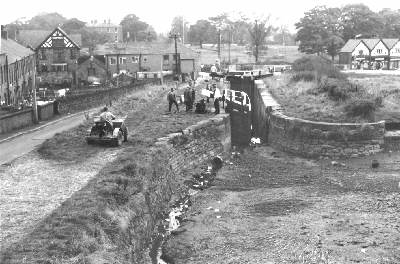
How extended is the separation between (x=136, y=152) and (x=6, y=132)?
8.70 m

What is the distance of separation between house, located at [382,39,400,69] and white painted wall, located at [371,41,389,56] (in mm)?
556

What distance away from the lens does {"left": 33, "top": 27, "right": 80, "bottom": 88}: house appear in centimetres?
6331

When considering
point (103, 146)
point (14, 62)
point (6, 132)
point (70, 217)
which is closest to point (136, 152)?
point (103, 146)

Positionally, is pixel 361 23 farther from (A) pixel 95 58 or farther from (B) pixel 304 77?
(B) pixel 304 77

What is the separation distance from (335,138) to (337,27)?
190 ft

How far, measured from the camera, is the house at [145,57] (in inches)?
2645

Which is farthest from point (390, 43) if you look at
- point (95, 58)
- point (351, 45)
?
point (95, 58)

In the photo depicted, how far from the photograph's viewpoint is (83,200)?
45.3 ft

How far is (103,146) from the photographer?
2092 cm

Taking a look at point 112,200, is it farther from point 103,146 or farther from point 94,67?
point 94,67

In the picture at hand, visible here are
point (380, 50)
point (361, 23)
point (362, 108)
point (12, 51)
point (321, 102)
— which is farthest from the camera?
point (361, 23)

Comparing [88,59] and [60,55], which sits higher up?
[60,55]

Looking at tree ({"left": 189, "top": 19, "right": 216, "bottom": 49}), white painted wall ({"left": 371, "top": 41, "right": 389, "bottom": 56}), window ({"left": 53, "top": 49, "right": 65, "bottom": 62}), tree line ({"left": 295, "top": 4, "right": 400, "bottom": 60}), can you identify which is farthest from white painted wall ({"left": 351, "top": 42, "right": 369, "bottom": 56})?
tree ({"left": 189, "top": 19, "right": 216, "bottom": 49})

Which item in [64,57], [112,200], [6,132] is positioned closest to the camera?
[112,200]
